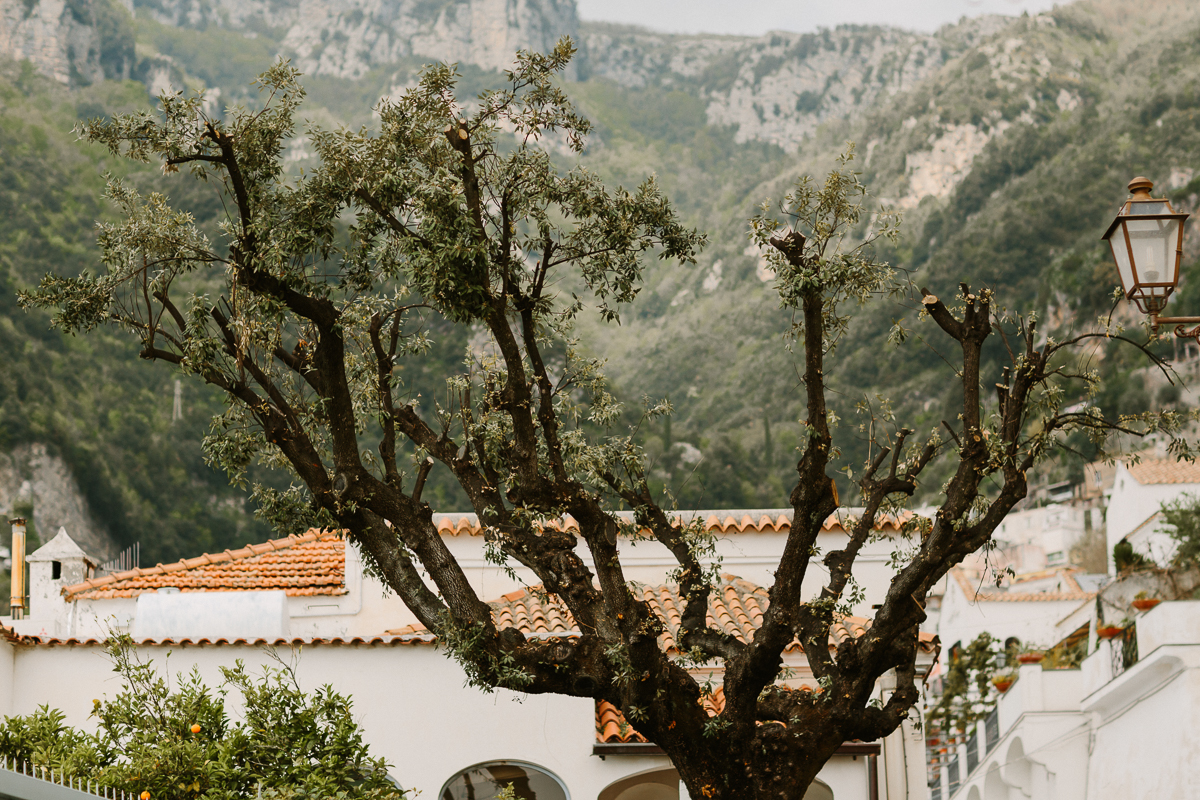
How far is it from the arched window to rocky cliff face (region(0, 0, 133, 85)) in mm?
83910

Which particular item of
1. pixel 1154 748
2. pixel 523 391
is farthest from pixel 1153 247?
pixel 1154 748

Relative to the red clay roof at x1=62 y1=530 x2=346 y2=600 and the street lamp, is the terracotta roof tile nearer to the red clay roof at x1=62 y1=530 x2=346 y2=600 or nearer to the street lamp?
the red clay roof at x1=62 y1=530 x2=346 y2=600

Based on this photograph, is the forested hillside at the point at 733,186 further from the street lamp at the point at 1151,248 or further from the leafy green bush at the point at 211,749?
the street lamp at the point at 1151,248

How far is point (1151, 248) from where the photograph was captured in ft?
22.3

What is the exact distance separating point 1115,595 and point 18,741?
53.1 ft

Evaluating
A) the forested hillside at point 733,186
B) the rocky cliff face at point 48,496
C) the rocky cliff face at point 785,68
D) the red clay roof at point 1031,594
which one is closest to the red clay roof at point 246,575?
the forested hillside at point 733,186

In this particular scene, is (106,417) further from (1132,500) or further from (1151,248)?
(1151,248)

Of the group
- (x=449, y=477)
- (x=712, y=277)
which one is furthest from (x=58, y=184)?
(x=712, y=277)

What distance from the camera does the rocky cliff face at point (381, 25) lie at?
5098 inches

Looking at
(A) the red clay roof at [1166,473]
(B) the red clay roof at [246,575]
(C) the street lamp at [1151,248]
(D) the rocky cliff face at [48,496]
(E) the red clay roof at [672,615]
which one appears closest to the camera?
(C) the street lamp at [1151,248]

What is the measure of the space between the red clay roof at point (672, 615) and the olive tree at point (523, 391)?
3.32m

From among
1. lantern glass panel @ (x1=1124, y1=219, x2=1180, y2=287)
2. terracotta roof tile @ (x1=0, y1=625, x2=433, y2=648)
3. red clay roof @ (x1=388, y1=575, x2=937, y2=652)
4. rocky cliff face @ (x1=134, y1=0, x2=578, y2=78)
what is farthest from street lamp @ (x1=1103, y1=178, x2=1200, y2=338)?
rocky cliff face @ (x1=134, y1=0, x2=578, y2=78)

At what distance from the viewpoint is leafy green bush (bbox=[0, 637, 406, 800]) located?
761cm

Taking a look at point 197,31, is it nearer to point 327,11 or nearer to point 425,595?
point 327,11
